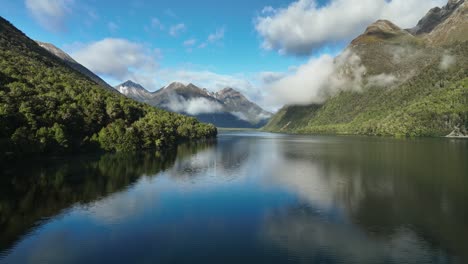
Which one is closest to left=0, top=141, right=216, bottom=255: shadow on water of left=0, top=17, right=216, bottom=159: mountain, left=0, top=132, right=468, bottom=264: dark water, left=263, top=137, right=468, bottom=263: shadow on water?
left=0, top=132, right=468, bottom=264: dark water

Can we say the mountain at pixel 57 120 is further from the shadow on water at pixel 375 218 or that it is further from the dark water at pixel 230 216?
the shadow on water at pixel 375 218

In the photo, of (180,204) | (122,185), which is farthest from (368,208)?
(122,185)

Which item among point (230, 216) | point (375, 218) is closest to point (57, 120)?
point (230, 216)

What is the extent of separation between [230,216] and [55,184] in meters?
40.3

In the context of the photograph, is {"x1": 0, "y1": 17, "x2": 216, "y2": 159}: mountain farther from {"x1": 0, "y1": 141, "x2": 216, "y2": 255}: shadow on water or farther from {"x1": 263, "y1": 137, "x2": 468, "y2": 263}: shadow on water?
{"x1": 263, "y1": 137, "x2": 468, "y2": 263}: shadow on water

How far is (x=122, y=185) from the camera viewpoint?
69188mm

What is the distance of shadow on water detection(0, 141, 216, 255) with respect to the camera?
44.8 metres

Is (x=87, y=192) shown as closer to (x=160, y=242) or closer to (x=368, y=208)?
(x=160, y=242)

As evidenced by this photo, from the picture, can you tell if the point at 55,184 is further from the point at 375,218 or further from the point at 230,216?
the point at 375,218

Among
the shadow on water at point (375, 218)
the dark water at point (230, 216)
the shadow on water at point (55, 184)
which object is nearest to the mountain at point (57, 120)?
the shadow on water at point (55, 184)

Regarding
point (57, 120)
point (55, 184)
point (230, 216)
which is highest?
point (57, 120)

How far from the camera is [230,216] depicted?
48.8 metres

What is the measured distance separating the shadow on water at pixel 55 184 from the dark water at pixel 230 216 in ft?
0.66

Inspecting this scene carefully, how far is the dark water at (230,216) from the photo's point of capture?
34.6m
